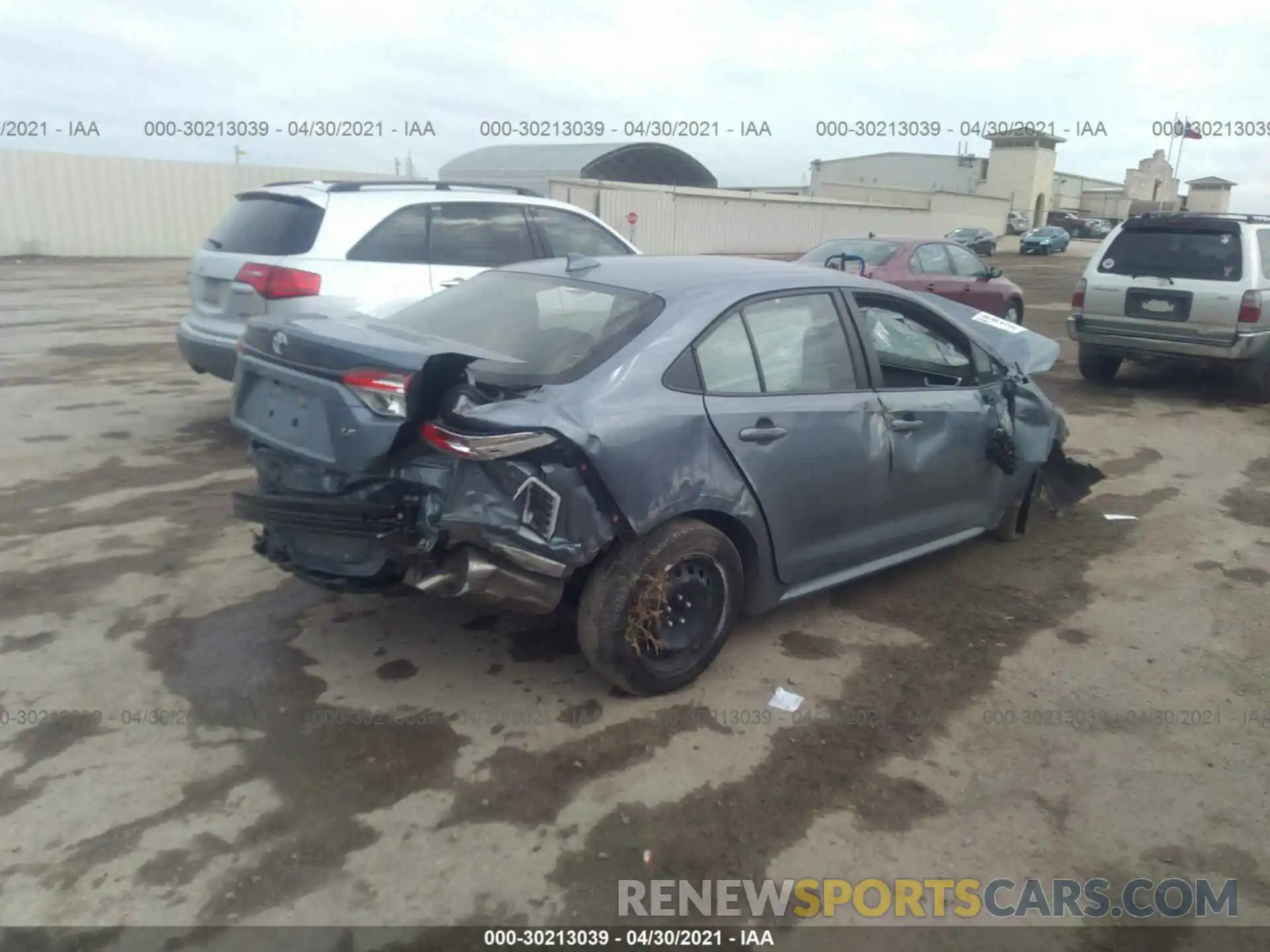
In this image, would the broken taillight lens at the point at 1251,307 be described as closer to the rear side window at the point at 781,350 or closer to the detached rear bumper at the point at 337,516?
the rear side window at the point at 781,350

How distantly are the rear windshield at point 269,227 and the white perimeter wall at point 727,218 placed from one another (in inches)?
646

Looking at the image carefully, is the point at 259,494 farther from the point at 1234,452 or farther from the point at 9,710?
the point at 1234,452

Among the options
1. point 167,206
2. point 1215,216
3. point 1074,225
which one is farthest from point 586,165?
point 1074,225

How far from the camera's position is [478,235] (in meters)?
6.79

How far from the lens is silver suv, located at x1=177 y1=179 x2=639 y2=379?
6156 mm

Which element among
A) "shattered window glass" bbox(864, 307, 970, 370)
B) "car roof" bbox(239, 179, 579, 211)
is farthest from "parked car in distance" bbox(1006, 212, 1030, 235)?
"shattered window glass" bbox(864, 307, 970, 370)

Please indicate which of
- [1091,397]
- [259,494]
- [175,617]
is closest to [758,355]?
[259,494]

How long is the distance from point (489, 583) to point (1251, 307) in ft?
27.4

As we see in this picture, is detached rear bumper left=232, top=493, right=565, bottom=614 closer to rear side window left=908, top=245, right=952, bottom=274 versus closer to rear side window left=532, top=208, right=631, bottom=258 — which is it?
rear side window left=532, top=208, right=631, bottom=258

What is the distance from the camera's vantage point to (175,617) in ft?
14.1

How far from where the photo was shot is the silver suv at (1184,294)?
8.94 meters

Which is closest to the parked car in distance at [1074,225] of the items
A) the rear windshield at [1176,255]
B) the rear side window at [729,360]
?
the rear windshield at [1176,255]

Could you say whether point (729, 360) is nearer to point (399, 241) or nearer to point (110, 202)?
point (399, 241)

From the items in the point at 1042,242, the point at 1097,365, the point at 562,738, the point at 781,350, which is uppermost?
the point at 1042,242
